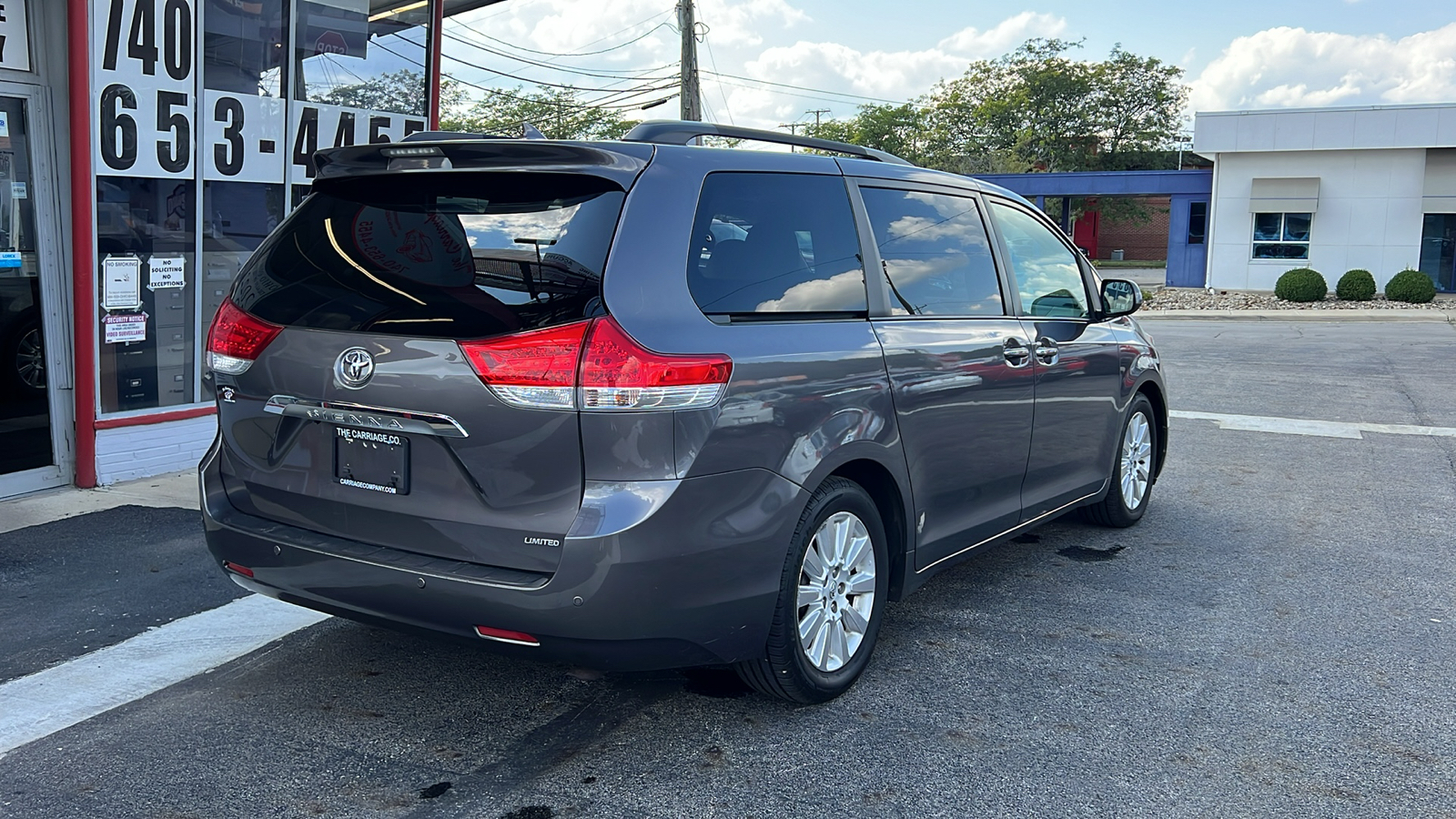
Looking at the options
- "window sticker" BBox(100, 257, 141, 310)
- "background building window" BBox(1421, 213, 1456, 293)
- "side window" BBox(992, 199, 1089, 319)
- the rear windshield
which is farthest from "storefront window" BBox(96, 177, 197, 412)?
"background building window" BBox(1421, 213, 1456, 293)

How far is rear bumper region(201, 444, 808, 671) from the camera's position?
311 centimetres

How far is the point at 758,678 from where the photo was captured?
370 cm

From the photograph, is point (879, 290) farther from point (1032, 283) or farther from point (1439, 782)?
point (1439, 782)

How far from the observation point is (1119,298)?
19.4 ft

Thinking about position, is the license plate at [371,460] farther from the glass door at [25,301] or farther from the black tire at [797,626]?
the glass door at [25,301]

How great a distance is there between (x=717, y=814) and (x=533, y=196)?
1.81 meters

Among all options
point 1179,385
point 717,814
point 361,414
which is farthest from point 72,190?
point 1179,385

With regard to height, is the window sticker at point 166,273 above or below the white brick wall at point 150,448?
above

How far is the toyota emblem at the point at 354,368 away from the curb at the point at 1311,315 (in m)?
25.2

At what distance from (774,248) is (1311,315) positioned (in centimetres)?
2588

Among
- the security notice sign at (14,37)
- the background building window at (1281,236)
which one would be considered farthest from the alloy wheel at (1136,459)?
the background building window at (1281,236)

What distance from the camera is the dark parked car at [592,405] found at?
3125 mm

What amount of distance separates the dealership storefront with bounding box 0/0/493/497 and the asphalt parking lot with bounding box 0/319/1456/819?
1.29m

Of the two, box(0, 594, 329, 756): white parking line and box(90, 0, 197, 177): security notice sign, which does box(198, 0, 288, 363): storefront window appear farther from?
box(0, 594, 329, 756): white parking line
